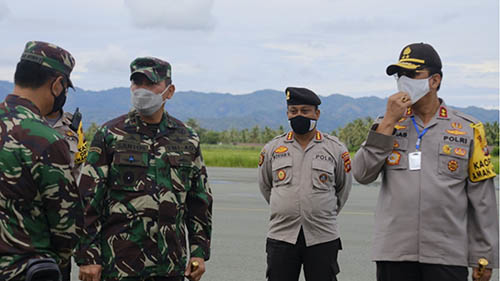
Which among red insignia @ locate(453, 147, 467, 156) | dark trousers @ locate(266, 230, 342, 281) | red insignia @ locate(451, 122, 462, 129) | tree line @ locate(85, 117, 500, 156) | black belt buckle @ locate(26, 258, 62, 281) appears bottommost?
tree line @ locate(85, 117, 500, 156)

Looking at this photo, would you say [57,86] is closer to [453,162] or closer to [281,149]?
[453,162]

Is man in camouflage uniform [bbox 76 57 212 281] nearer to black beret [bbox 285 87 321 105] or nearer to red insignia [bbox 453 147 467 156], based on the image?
black beret [bbox 285 87 321 105]

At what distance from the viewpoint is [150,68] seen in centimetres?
375

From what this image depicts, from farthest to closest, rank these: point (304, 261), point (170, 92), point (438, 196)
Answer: point (304, 261) < point (170, 92) < point (438, 196)

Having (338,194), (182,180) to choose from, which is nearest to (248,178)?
(338,194)

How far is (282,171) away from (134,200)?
5.13ft

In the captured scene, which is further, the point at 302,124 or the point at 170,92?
the point at 302,124

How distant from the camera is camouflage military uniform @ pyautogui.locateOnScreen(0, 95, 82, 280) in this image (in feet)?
8.82

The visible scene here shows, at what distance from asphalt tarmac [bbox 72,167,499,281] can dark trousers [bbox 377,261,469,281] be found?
324cm

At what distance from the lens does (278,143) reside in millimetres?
5020

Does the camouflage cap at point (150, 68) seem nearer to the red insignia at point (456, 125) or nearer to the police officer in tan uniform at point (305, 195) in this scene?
the police officer in tan uniform at point (305, 195)

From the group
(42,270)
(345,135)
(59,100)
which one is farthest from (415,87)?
(345,135)

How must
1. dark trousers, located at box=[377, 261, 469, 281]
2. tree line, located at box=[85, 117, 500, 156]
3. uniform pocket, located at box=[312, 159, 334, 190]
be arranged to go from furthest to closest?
tree line, located at box=[85, 117, 500, 156], uniform pocket, located at box=[312, 159, 334, 190], dark trousers, located at box=[377, 261, 469, 281]

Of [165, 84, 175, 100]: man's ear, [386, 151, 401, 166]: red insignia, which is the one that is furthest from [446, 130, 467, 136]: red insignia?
[165, 84, 175, 100]: man's ear
